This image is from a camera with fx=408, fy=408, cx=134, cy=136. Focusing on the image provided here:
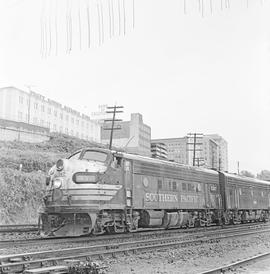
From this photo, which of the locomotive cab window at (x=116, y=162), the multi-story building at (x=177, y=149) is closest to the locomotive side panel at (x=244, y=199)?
the locomotive cab window at (x=116, y=162)

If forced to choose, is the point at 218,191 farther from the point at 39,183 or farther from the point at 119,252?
the point at 119,252

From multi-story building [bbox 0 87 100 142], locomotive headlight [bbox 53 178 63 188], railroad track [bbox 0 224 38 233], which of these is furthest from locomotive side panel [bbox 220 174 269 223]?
multi-story building [bbox 0 87 100 142]

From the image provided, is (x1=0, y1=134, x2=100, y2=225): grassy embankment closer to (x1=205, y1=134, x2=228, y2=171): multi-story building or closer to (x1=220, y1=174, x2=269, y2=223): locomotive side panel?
(x1=220, y1=174, x2=269, y2=223): locomotive side panel

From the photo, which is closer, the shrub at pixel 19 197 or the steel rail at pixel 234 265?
the steel rail at pixel 234 265

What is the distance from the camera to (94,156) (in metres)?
15.9

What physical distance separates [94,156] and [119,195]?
1.80 m

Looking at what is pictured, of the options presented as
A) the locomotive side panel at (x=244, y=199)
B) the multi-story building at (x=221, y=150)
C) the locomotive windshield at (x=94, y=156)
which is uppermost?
the multi-story building at (x=221, y=150)

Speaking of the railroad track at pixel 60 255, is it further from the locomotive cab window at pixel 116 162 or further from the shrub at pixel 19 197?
the shrub at pixel 19 197

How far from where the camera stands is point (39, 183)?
2967 centimetres

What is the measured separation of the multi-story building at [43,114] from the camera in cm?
6512

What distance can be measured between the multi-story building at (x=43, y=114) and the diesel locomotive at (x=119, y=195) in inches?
1627

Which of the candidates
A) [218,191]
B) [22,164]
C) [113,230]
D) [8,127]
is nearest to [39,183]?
[22,164]

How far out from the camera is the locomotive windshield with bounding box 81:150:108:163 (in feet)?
51.8

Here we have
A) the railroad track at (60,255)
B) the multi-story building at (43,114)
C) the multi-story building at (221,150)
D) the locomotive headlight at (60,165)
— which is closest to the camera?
the railroad track at (60,255)
